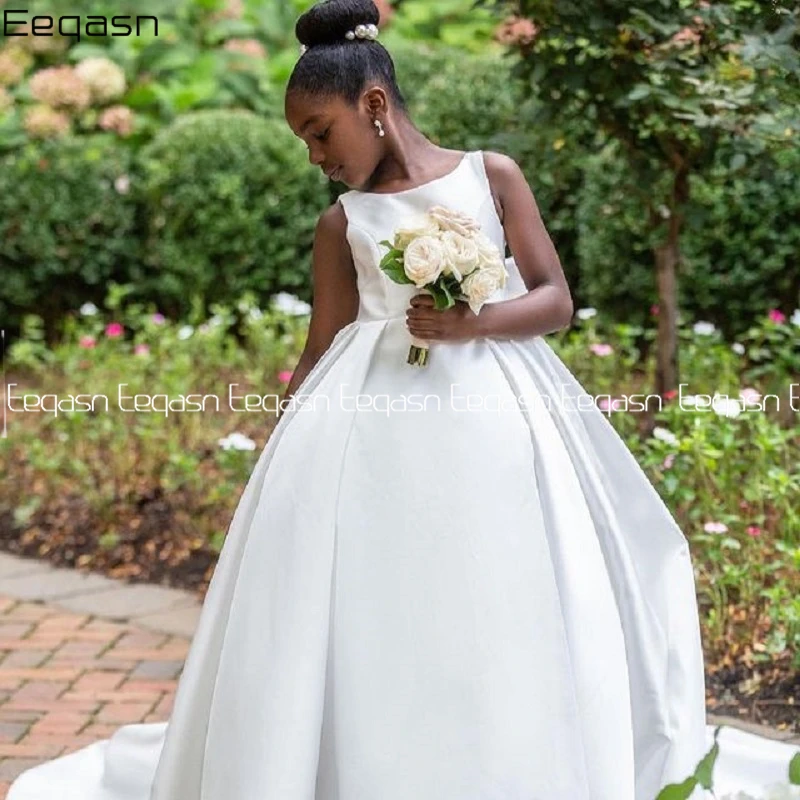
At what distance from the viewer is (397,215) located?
272 cm

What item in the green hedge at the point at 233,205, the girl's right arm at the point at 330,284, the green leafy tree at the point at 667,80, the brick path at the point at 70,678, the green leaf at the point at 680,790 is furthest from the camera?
the green hedge at the point at 233,205

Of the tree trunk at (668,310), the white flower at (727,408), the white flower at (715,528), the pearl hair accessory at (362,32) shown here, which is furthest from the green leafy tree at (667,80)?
the pearl hair accessory at (362,32)

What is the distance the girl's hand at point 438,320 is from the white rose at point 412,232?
106 millimetres

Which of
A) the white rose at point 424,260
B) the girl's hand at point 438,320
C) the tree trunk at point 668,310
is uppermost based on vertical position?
the white rose at point 424,260

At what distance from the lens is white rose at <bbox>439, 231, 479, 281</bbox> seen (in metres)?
2.48

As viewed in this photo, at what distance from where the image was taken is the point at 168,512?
17.4ft

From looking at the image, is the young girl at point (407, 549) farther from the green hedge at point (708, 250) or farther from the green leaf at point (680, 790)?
the green hedge at point (708, 250)

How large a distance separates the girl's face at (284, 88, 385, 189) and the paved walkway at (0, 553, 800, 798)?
1.60 m

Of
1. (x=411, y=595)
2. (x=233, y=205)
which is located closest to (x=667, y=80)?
(x=411, y=595)

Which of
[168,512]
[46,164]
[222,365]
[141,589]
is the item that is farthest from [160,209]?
[141,589]

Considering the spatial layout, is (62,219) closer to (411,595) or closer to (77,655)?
(77,655)

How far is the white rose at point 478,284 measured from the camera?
2.52 m

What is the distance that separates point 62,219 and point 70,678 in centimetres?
422

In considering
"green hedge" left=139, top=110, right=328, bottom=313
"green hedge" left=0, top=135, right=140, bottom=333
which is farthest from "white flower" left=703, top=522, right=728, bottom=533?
"green hedge" left=0, top=135, right=140, bottom=333
